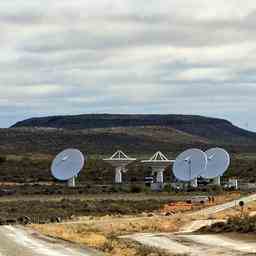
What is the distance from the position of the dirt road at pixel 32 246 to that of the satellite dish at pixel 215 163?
65.6 m

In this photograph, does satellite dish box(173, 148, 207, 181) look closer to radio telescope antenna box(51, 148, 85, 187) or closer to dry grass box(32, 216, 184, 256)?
radio telescope antenna box(51, 148, 85, 187)

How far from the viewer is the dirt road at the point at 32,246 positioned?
3925 centimetres

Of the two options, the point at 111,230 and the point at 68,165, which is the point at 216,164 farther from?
the point at 111,230

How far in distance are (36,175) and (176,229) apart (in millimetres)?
95694

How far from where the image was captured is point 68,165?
4798 inches

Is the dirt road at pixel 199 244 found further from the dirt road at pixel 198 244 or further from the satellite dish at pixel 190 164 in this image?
the satellite dish at pixel 190 164

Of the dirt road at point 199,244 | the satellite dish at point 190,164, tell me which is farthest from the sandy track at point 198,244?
the satellite dish at point 190,164

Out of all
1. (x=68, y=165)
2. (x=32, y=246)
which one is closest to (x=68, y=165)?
(x=68, y=165)

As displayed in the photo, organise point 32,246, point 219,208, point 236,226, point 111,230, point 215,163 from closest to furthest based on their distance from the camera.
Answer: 1. point 32,246
2. point 236,226
3. point 111,230
4. point 219,208
5. point 215,163

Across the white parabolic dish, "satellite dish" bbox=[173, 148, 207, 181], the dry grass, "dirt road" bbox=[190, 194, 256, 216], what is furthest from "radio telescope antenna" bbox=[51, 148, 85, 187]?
the dry grass

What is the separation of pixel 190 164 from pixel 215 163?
18.3 feet

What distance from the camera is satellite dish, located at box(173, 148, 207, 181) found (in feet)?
370

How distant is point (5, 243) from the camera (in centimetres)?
4550

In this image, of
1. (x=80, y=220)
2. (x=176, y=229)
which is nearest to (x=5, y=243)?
(x=176, y=229)
